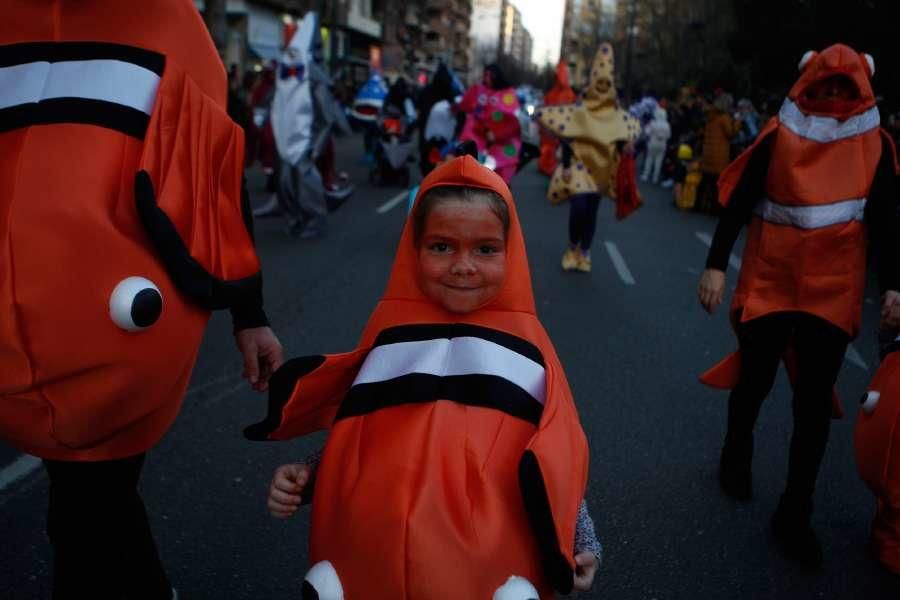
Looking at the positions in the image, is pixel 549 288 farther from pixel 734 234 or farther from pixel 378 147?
pixel 378 147

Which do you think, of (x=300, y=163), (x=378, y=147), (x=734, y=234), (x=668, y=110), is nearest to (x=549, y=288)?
(x=300, y=163)

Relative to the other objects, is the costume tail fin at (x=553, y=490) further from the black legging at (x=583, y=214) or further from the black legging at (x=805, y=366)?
the black legging at (x=583, y=214)

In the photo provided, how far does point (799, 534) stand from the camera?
3.00m

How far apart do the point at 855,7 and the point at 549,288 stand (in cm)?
839

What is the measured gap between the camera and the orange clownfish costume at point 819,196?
9.55 feet

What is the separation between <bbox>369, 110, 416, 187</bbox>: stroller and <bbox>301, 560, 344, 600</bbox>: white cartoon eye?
12.7 metres

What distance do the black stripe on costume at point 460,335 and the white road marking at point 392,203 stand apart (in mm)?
9453

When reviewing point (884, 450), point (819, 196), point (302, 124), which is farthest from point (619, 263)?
point (884, 450)

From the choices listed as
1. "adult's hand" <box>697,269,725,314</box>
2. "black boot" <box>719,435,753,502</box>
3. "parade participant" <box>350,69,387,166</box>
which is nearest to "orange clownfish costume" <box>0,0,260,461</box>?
"adult's hand" <box>697,269,725,314</box>

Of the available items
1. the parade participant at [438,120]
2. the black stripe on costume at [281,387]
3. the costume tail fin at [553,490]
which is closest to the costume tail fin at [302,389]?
the black stripe on costume at [281,387]

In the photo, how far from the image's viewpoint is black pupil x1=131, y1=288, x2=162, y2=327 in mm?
1542

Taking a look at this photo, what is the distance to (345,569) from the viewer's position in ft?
4.99

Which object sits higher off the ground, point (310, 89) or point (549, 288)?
point (310, 89)

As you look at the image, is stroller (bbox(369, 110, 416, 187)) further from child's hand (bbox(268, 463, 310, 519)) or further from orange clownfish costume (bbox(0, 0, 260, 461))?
child's hand (bbox(268, 463, 310, 519))
